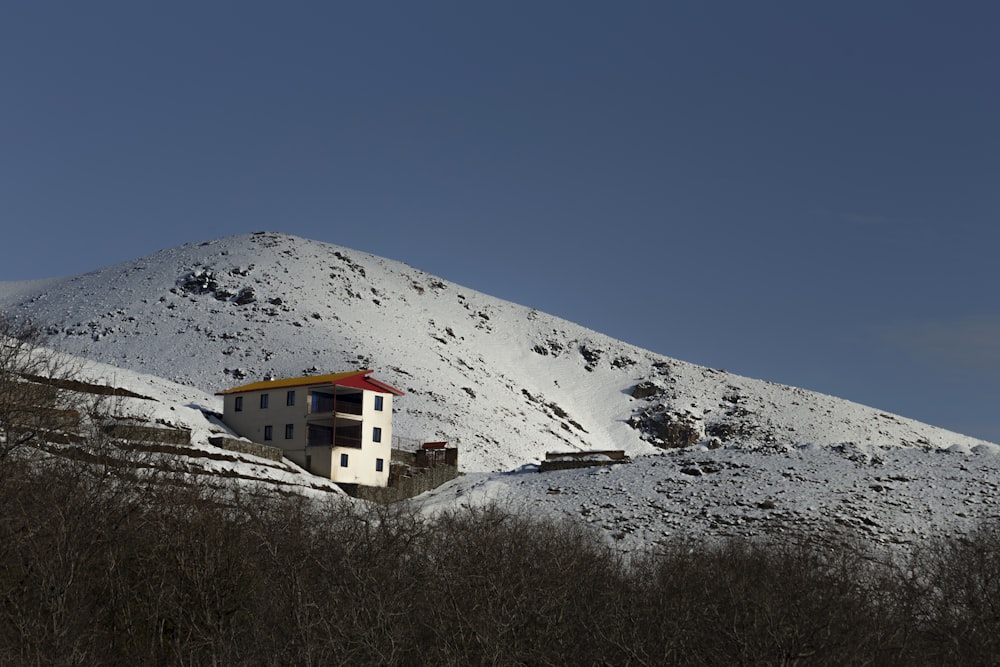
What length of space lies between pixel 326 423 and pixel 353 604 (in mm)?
45439

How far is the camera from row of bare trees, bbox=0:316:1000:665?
80.2 ft

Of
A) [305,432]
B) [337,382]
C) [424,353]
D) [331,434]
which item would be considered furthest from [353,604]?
[424,353]

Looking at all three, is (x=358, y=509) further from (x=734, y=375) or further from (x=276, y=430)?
(x=734, y=375)

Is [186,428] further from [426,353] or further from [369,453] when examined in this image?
[426,353]

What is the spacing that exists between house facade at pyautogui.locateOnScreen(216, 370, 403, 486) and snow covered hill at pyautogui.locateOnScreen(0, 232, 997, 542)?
8.24 metres

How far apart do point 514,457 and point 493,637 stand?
73.4 metres

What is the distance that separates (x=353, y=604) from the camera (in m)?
26.2

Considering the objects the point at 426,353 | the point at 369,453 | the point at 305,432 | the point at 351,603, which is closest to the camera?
the point at 351,603

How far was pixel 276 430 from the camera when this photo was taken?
235 feet

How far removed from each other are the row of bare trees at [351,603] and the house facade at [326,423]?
96.5 feet

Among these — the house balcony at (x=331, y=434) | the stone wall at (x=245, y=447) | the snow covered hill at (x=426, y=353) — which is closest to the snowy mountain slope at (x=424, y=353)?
the snow covered hill at (x=426, y=353)

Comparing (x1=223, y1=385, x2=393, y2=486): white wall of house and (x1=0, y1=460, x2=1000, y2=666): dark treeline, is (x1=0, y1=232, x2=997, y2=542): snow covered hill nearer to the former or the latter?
(x1=223, y1=385, x2=393, y2=486): white wall of house

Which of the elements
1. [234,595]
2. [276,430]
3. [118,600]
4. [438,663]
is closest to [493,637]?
[438,663]

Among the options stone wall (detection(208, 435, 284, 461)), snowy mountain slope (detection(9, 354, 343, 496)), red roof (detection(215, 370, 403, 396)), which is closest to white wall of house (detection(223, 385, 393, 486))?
red roof (detection(215, 370, 403, 396))
